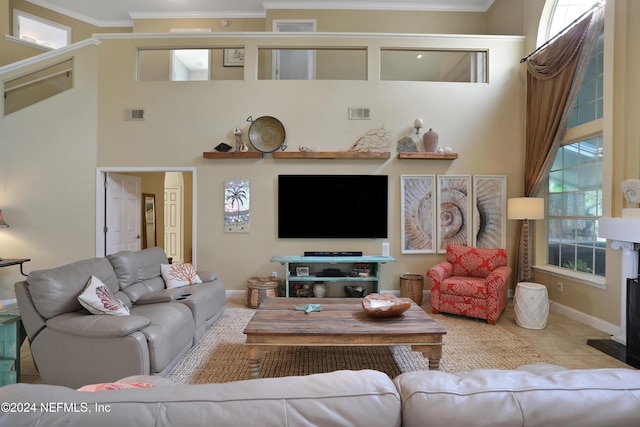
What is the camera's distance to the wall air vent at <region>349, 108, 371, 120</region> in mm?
4930

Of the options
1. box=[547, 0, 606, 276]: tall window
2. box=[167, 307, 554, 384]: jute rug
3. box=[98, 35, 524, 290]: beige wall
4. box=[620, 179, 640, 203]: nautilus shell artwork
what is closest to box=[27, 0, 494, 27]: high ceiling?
box=[98, 35, 524, 290]: beige wall

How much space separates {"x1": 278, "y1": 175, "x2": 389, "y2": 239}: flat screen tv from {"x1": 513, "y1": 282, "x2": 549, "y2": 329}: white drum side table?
1.96 meters

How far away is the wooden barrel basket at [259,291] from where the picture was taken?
4359 millimetres

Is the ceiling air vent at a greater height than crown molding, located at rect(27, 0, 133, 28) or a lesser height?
lesser

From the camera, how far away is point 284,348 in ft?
10.1

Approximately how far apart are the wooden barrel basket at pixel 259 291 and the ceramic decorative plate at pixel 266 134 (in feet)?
6.56

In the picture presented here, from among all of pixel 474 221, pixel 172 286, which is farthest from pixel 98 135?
pixel 474 221

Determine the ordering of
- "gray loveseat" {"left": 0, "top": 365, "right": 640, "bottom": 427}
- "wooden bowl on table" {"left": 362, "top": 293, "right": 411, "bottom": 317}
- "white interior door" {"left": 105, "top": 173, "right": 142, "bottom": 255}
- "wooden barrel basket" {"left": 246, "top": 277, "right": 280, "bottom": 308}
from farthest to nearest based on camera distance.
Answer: "white interior door" {"left": 105, "top": 173, "right": 142, "bottom": 255}
"wooden barrel basket" {"left": 246, "top": 277, "right": 280, "bottom": 308}
"wooden bowl on table" {"left": 362, "top": 293, "right": 411, "bottom": 317}
"gray loveseat" {"left": 0, "top": 365, "right": 640, "bottom": 427}

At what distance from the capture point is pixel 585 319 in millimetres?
3799

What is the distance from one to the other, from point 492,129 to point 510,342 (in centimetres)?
325

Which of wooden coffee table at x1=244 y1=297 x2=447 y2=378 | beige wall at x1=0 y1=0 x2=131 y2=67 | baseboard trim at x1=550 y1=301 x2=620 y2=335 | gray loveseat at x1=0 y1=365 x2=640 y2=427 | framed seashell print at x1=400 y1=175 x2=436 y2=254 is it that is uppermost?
beige wall at x1=0 y1=0 x2=131 y2=67

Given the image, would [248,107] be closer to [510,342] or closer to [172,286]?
[172,286]

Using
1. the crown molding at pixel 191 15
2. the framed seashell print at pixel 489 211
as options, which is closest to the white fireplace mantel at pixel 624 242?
the framed seashell print at pixel 489 211

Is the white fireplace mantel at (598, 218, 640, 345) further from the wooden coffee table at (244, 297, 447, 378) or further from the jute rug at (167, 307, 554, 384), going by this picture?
the wooden coffee table at (244, 297, 447, 378)
